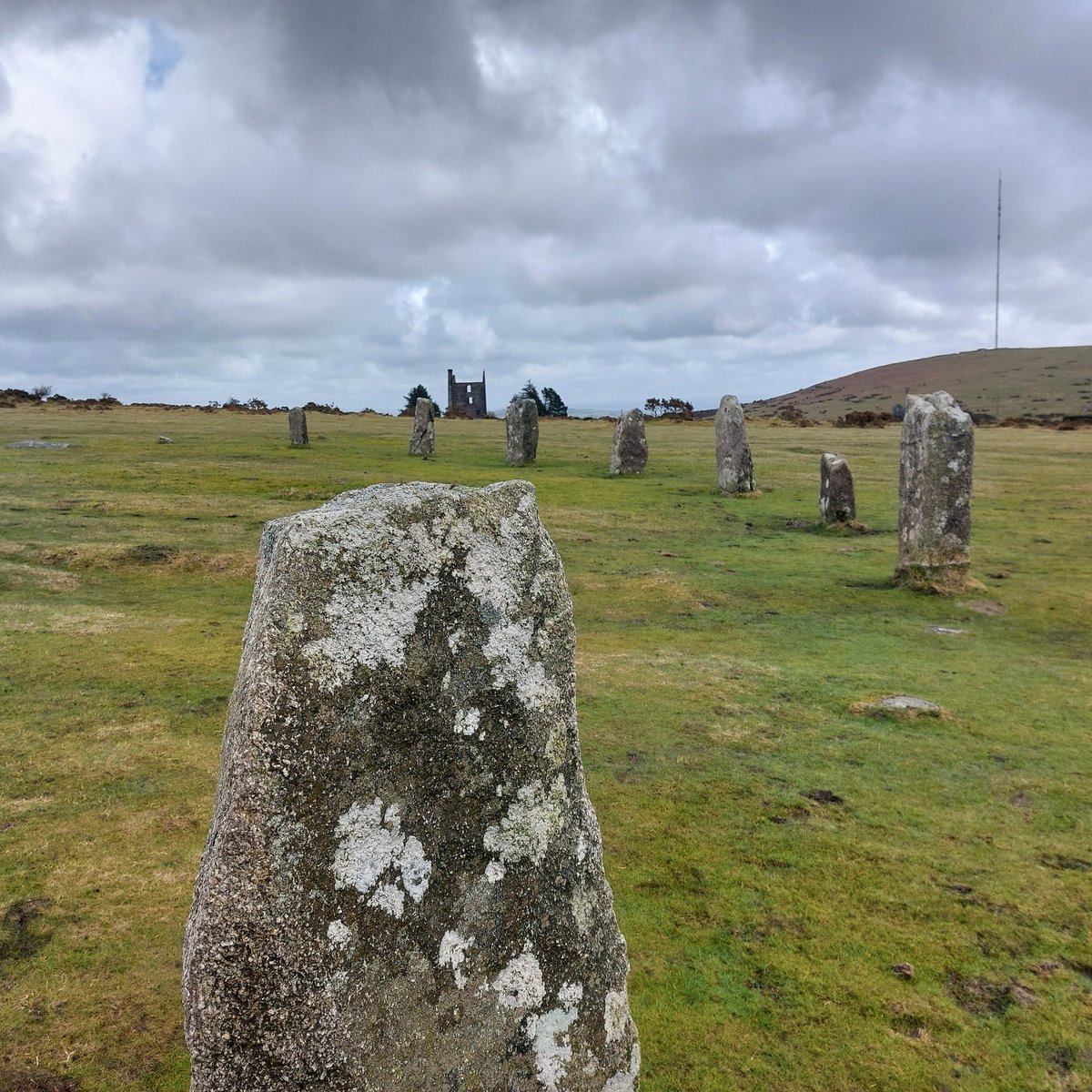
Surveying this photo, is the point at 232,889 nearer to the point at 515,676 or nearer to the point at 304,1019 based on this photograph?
the point at 304,1019

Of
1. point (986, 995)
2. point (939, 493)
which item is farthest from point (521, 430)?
point (986, 995)

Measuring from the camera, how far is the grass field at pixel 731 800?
520 centimetres

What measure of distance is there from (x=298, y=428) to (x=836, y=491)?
24.0 metres

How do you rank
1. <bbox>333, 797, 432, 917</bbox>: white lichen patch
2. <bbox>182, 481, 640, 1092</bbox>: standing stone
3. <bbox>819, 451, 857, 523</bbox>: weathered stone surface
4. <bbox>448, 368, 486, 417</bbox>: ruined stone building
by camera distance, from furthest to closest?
1. <bbox>448, 368, 486, 417</bbox>: ruined stone building
2. <bbox>819, 451, 857, 523</bbox>: weathered stone surface
3. <bbox>333, 797, 432, 917</bbox>: white lichen patch
4. <bbox>182, 481, 640, 1092</bbox>: standing stone

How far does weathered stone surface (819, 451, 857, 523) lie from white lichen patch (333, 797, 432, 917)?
20132mm

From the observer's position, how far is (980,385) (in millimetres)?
96562

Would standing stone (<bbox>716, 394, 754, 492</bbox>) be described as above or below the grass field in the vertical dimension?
above

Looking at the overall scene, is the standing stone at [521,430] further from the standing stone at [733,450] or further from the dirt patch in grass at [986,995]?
the dirt patch in grass at [986,995]

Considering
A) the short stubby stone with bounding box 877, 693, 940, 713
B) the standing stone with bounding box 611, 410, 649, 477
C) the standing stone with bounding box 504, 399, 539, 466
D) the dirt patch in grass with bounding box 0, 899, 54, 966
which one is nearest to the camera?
the dirt patch in grass with bounding box 0, 899, 54, 966

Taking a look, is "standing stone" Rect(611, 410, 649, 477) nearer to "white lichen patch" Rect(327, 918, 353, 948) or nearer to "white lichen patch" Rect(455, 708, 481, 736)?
"white lichen patch" Rect(455, 708, 481, 736)

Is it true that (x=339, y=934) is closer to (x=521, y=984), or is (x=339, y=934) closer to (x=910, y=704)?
(x=521, y=984)

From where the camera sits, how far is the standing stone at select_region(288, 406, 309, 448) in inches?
1506

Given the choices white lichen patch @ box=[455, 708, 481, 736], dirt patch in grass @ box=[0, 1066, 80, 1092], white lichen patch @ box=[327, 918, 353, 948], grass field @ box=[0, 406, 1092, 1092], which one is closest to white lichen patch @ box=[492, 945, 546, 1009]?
white lichen patch @ box=[327, 918, 353, 948]

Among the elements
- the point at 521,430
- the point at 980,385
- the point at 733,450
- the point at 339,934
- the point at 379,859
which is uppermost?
the point at 980,385
